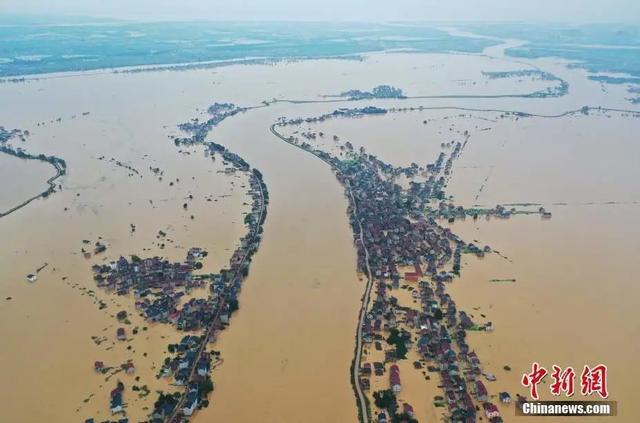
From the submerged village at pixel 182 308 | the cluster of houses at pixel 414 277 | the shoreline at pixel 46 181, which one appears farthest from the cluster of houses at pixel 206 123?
the submerged village at pixel 182 308

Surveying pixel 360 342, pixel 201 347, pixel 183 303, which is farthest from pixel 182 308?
pixel 360 342

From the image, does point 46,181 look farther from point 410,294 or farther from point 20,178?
point 410,294

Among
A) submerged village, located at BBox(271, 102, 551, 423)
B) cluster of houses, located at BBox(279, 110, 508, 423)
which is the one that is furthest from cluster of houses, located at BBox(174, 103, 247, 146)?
cluster of houses, located at BBox(279, 110, 508, 423)

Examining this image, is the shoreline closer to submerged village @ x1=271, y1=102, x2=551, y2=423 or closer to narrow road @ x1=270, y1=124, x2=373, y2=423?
submerged village @ x1=271, y1=102, x2=551, y2=423

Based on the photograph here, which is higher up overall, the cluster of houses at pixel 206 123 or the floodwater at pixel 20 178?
the cluster of houses at pixel 206 123

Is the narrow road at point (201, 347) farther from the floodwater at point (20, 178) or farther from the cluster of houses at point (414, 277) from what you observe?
the floodwater at point (20, 178)

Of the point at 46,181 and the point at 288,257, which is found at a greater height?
the point at 46,181
